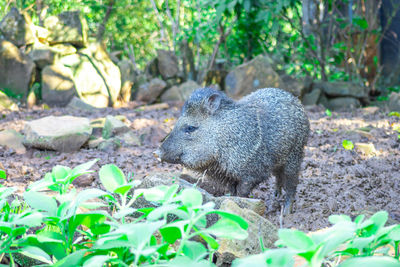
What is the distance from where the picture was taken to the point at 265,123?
125 inches

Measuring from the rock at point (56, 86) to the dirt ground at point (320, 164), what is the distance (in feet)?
3.33

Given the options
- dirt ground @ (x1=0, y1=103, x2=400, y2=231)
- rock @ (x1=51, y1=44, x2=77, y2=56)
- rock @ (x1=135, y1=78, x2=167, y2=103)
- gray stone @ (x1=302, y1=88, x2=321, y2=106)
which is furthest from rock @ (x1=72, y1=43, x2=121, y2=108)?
gray stone @ (x1=302, y1=88, x2=321, y2=106)

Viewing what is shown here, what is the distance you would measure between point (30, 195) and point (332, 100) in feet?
23.6

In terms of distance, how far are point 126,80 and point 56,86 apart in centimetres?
142

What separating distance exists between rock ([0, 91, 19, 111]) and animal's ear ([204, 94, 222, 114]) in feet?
16.3

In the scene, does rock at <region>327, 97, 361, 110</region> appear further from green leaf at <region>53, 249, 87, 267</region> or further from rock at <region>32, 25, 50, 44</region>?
green leaf at <region>53, 249, 87, 267</region>

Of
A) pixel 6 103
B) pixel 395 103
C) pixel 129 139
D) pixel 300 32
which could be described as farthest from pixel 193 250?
pixel 300 32

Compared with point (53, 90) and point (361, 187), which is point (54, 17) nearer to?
point (53, 90)

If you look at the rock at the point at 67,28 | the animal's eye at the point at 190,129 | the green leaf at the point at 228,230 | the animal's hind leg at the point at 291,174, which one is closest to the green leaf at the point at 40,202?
the green leaf at the point at 228,230

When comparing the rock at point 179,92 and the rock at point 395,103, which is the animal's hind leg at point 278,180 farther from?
the rock at point 179,92

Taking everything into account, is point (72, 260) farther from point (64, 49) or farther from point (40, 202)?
point (64, 49)

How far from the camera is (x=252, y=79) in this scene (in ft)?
24.5

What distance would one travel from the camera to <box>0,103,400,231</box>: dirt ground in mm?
3150

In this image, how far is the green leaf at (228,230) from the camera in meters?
1.13
